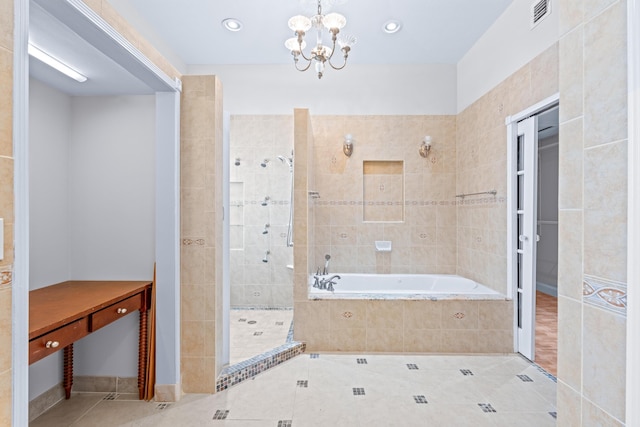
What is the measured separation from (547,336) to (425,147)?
7.73 ft

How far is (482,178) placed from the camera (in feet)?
11.2

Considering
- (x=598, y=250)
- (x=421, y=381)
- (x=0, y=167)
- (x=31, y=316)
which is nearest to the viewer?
(x=598, y=250)

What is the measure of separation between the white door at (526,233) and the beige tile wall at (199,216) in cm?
255

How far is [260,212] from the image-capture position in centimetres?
416

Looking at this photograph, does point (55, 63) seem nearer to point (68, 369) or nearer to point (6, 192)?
point (6, 192)

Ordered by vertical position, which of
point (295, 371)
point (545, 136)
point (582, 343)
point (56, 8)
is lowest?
point (295, 371)

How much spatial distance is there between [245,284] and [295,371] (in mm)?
1729

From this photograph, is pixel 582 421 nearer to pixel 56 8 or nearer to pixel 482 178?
pixel 56 8

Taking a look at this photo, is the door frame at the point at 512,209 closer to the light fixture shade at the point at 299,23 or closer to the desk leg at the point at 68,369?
the light fixture shade at the point at 299,23

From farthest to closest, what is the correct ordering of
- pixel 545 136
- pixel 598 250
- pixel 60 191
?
pixel 545 136, pixel 60 191, pixel 598 250

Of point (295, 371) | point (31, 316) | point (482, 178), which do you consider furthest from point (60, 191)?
point (482, 178)

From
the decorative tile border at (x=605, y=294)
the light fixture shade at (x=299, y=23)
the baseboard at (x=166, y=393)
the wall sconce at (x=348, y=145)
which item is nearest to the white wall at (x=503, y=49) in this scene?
the wall sconce at (x=348, y=145)

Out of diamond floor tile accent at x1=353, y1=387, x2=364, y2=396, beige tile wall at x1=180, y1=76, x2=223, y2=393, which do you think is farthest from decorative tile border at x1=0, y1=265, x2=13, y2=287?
diamond floor tile accent at x1=353, y1=387, x2=364, y2=396

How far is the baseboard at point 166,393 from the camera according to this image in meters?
2.18
